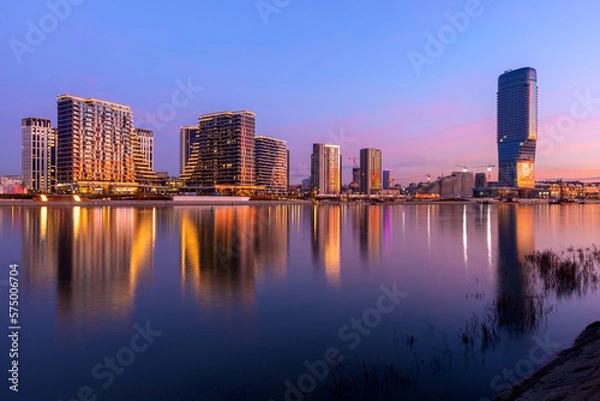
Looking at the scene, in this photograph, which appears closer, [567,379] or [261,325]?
[567,379]

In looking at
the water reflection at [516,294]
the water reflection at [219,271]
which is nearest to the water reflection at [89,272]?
the water reflection at [219,271]

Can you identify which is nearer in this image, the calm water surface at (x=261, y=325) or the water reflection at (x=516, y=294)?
the calm water surface at (x=261, y=325)

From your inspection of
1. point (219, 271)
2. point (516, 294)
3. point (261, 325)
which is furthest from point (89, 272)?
point (516, 294)

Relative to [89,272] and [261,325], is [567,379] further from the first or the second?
[89,272]

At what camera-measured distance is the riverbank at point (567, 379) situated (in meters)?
7.83

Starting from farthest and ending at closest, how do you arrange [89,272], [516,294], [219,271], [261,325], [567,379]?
1. [219,271]
2. [89,272]
3. [516,294]
4. [261,325]
5. [567,379]

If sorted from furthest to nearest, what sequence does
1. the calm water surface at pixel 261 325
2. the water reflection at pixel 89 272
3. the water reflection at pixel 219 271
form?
the water reflection at pixel 219 271 → the water reflection at pixel 89 272 → the calm water surface at pixel 261 325

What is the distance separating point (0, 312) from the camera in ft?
55.3

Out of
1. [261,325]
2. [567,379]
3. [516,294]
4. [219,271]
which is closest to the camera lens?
[567,379]

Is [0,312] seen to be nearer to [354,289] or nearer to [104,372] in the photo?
[104,372]

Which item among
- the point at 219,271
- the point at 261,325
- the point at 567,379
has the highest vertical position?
the point at 567,379

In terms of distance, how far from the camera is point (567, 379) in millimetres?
9156

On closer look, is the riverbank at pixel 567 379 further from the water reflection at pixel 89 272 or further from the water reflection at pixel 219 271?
the water reflection at pixel 89 272

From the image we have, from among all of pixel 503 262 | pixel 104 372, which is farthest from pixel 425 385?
pixel 503 262
